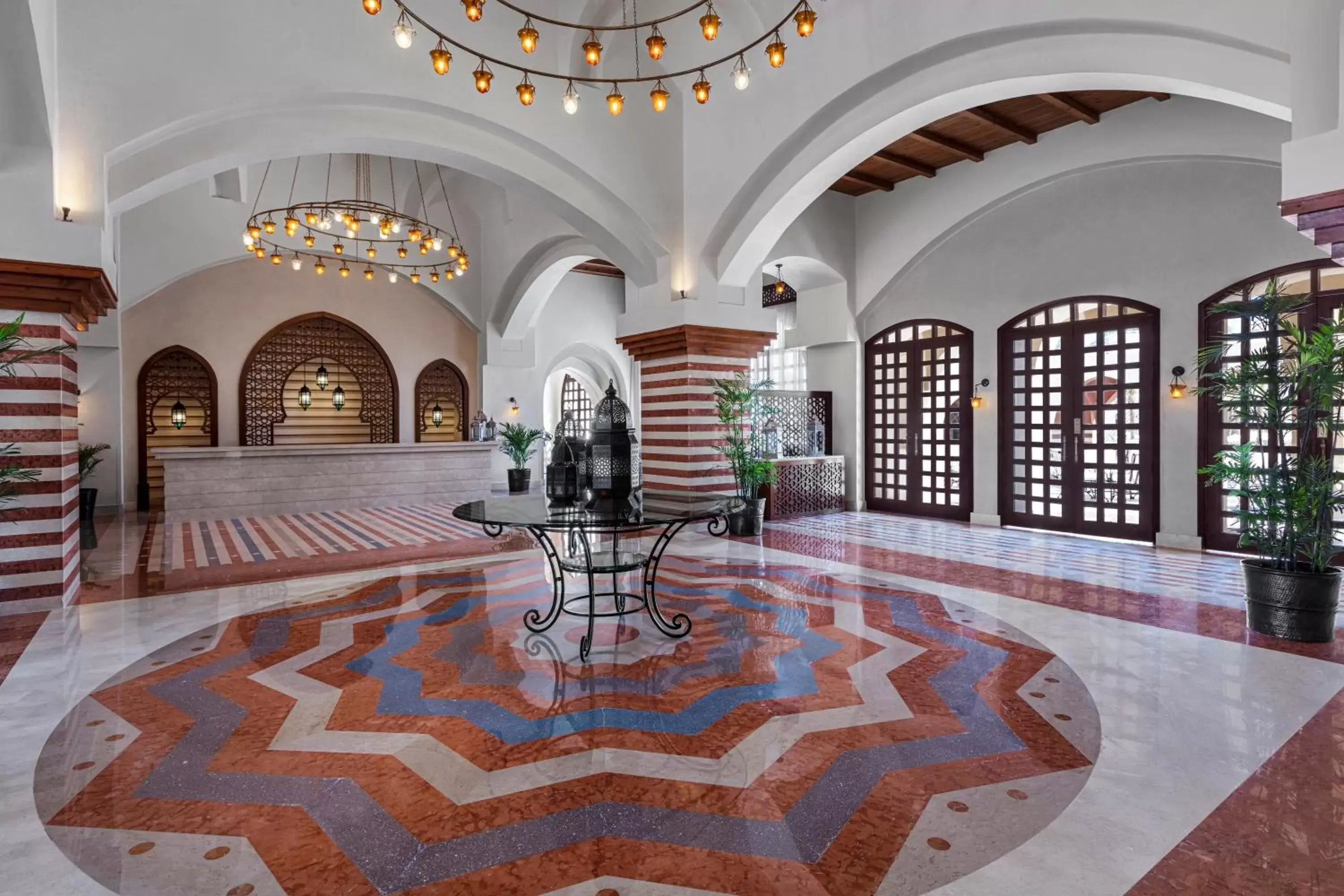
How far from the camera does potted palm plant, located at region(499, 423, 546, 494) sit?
13.3 meters

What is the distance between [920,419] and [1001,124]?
3910 mm

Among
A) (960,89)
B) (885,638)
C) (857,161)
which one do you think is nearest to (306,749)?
(885,638)

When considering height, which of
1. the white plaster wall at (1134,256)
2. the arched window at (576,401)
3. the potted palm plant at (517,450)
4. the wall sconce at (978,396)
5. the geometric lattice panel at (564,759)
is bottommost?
the geometric lattice panel at (564,759)

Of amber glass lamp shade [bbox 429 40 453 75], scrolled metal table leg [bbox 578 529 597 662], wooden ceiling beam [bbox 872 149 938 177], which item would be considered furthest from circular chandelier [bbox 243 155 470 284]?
scrolled metal table leg [bbox 578 529 597 662]

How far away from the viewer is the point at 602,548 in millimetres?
7020

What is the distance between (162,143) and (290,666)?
14.7ft

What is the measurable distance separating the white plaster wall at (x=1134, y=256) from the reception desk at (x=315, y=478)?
8.00 metres

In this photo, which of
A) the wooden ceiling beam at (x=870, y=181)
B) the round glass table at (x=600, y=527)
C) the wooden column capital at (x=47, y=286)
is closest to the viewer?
the round glass table at (x=600, y=527)

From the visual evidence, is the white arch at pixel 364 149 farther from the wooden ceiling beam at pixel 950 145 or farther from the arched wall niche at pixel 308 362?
the arched wall niche at pixel 308 362

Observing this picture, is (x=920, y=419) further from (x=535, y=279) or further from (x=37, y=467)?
(x=37, y=467)

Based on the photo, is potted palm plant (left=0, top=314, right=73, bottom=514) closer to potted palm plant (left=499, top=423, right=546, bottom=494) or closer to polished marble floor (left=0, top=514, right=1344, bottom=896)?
polished marble floor (left=0, top=514, right=1344, bottom=896)

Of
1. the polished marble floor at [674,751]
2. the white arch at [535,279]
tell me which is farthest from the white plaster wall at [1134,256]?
the white arch at [535,279]

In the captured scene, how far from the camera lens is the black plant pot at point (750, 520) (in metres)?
8.01

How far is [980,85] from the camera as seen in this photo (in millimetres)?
5367
